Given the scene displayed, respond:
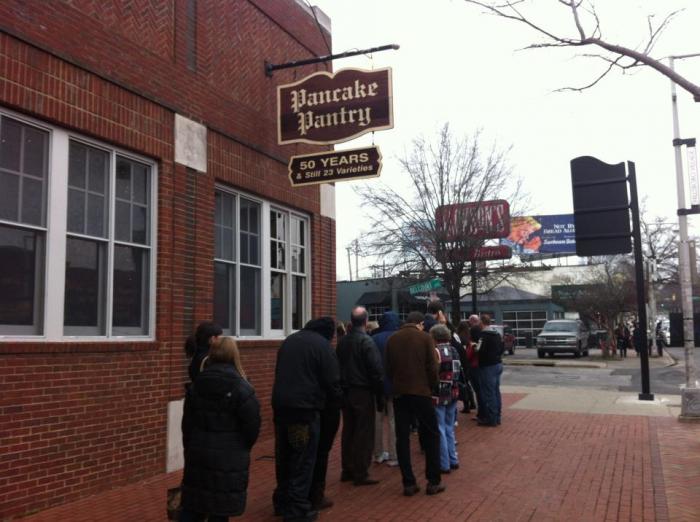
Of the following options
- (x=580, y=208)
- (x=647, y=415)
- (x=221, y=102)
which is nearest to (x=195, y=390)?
(x=221, y=102)

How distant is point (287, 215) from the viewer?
33.9 feet

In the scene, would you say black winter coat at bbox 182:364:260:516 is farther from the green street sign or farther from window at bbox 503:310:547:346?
window at bbox 503:310:547:346

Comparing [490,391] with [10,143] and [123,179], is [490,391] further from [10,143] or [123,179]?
[10,143]

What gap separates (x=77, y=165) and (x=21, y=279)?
1331 mm

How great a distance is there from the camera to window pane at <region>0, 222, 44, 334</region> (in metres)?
5.71

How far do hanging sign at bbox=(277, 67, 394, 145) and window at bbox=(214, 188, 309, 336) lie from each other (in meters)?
1.20

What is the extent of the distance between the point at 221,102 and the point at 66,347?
13.3 feet

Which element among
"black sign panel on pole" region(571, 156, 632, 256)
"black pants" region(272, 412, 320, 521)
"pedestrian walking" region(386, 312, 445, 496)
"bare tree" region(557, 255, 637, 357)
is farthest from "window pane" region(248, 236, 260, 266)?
"bare tree" region(557, 255, 637, 357)

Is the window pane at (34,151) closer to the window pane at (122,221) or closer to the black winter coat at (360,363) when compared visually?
the window pane at (122,221)

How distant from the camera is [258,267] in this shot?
9.42 m

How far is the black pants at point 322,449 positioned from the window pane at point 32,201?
125 inches

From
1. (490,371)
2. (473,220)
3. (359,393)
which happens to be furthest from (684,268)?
(473,220)

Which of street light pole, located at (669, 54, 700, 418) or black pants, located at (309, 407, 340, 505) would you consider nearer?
black pants, located at (309, 407, 340, 505)

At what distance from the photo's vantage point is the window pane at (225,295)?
859cm
